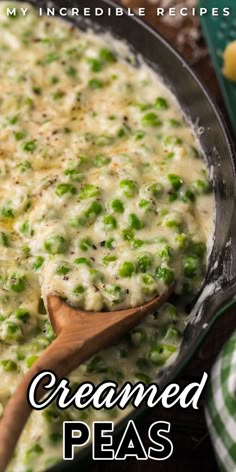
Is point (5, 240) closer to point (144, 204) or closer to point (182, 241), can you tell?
point (144, 204)

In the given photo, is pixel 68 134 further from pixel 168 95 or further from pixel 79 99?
pixel 168 95

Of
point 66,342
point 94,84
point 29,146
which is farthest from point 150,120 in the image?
point 66,342

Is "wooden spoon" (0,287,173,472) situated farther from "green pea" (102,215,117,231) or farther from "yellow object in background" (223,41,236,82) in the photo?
"yellow object in background" (223,41,236,82)

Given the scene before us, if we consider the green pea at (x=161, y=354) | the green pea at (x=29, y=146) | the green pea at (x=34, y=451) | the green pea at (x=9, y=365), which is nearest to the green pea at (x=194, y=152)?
the green pea at (x=29, y=146)

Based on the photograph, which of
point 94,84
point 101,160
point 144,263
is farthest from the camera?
point 94,84

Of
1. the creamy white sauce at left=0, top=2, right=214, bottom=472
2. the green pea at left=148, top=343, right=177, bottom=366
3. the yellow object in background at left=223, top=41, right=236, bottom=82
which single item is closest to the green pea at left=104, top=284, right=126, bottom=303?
the creamy white sauce at left=0, top=2, right=214, bottom=472

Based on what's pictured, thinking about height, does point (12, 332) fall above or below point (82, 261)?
below

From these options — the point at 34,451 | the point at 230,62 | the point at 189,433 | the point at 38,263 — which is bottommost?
the point at 189,433
